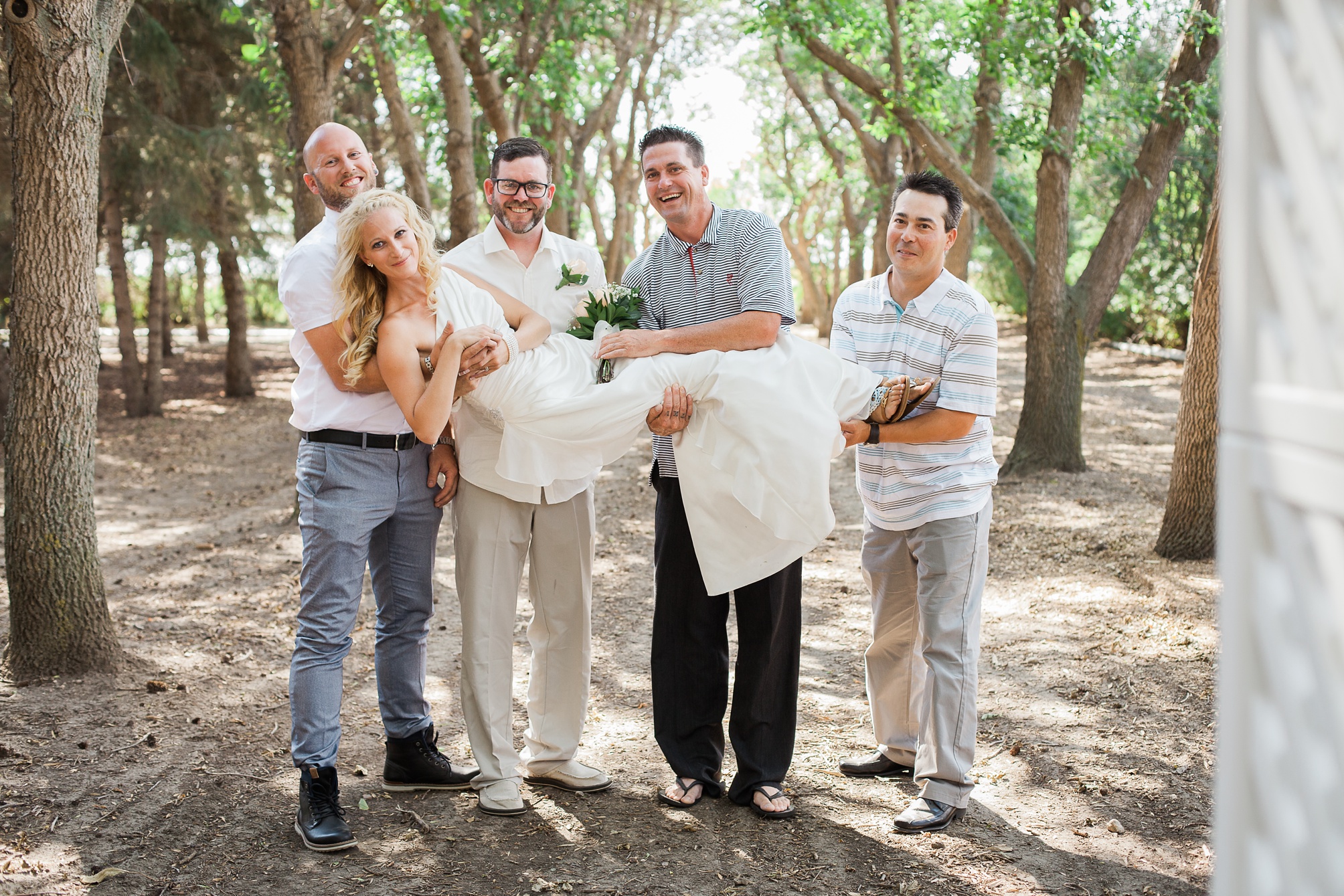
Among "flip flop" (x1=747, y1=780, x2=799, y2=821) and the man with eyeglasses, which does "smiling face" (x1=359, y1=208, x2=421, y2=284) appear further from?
"flip flop" (x1=747, y1=780, x2=799, y2=821)

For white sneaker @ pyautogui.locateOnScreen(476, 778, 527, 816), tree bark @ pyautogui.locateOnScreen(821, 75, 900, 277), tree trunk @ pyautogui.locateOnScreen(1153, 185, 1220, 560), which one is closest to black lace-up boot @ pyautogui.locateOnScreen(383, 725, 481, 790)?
white sneaker @ pyautogui.locateOnScreen(476, 778, 527, 816)

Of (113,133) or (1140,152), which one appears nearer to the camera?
(1140,152)

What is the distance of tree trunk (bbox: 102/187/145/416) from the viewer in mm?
14680

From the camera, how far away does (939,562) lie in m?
3.43

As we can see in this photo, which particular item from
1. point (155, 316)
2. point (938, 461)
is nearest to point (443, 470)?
point (938, 461)

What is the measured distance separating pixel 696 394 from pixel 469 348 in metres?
0.73

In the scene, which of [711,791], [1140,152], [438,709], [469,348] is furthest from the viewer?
[1140,152]

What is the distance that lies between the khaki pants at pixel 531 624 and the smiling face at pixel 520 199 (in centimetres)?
92

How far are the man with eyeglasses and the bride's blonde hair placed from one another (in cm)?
30

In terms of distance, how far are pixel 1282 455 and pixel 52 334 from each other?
4.88m

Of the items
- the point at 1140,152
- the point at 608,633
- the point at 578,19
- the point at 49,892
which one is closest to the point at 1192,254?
the point at 1140,152

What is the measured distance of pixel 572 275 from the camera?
3.60 meters

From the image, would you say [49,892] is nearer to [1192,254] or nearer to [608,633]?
[608,633]

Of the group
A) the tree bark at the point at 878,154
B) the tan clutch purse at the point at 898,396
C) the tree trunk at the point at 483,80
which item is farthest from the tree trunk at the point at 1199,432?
the tree trunk at the point at 483,80
